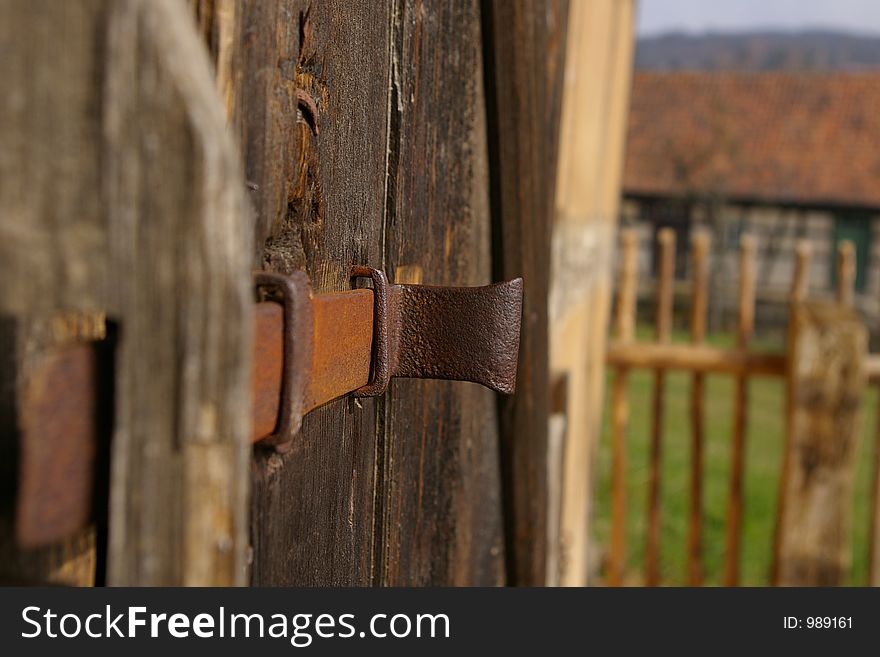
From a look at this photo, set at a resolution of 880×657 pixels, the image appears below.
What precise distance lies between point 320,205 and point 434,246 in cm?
31

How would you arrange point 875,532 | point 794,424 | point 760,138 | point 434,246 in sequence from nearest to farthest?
point 434,246, point 794,424, point 875,532, point 760,138

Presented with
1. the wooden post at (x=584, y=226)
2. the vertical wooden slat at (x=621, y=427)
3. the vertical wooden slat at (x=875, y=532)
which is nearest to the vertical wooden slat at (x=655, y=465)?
the vertical wooden slat at (x=621, y=427)

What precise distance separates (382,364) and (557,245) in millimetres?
1420

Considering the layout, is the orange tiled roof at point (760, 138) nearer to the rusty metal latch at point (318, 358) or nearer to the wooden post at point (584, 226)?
the wooden post at point (584, 226)

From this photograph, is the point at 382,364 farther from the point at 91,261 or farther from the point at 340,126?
the point at 91,261

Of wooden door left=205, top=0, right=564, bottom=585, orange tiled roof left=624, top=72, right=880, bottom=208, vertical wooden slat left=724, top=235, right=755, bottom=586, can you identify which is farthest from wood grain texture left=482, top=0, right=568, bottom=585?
orange tiled roof left=624, top=72, right=880, bottom=208

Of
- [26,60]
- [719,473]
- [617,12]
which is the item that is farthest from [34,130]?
[719,473]

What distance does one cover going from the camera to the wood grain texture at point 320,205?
542 millimetres

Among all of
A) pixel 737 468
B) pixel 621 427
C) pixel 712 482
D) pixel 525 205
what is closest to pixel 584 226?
pixel 525 205

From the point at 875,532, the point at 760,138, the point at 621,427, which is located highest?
the point at 760,138

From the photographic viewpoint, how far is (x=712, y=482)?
28.0 ft

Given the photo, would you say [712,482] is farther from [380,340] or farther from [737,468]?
[380,340]

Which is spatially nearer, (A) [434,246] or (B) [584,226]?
(A) [434,246]

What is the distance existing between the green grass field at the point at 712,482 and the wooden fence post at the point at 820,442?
1.90 meters
